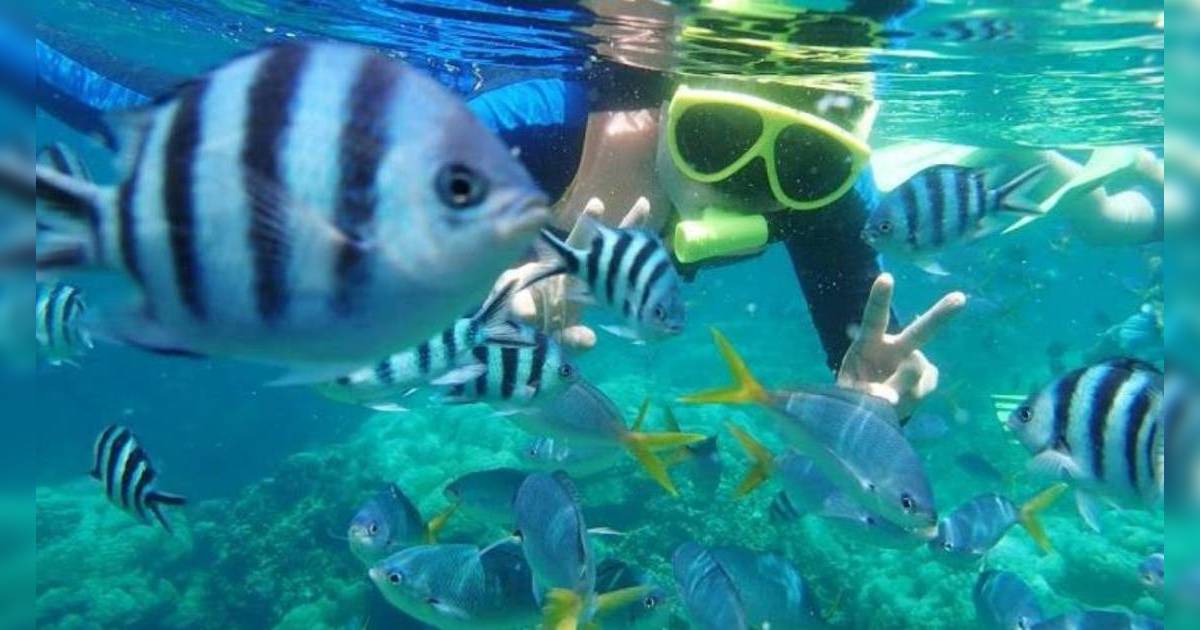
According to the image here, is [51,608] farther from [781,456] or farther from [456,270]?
[456,270]

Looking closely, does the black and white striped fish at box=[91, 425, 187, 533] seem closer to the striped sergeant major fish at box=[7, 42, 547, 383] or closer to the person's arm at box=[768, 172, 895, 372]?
the striped sergeant major fish at box=[7, 42, 547, 383]

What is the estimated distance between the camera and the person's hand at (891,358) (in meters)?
4.42

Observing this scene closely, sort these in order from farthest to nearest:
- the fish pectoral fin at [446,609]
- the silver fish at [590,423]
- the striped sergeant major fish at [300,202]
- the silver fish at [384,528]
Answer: the silver fish at [384,528] < the fish pectoral fin at [446,609] < the silver fish at [590,423] < the striped sergeant major fish at [300,202]

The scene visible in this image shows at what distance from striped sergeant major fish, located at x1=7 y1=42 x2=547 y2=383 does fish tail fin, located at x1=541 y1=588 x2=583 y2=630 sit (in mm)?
2752

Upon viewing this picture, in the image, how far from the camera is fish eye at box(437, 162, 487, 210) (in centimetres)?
120

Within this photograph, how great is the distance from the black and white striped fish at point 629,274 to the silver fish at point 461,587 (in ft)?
6.18

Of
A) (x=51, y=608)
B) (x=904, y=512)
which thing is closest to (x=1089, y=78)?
(x=904, y=512)

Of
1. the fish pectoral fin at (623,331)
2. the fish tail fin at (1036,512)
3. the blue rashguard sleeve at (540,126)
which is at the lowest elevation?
the fish tail fin at (1036,512)

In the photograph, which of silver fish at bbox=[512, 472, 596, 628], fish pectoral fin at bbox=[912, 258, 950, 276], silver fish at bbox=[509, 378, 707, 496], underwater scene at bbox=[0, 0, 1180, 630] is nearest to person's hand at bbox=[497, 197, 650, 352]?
underwater scene at bbox=[0, 0, 1180, 630]

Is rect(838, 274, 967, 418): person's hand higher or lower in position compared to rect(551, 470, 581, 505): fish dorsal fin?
higher

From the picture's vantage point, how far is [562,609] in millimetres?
3684

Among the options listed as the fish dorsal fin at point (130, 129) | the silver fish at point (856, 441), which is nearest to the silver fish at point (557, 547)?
the silver fish at point (856, 441)

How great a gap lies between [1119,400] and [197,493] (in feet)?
63.7

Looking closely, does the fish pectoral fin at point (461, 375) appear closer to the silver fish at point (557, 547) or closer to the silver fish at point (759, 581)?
the silver fish at point (557, 547)
